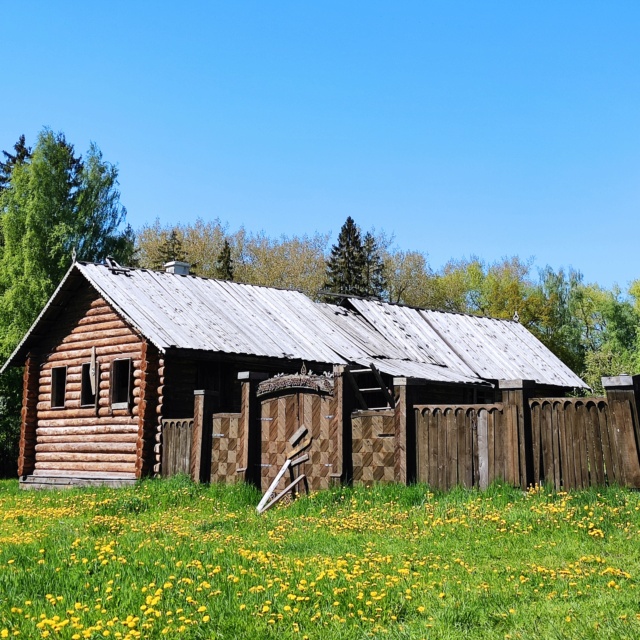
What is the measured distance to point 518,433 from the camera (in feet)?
41.7

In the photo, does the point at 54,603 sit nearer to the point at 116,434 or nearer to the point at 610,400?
the point at 610,400

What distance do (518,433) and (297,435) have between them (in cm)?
452

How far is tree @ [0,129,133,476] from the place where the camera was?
124ft

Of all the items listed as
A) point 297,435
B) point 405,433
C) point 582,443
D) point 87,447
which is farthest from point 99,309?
point 582,443

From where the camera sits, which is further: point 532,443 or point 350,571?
point 532,443

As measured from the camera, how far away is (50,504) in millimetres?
17016

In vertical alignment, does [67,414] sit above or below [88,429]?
above

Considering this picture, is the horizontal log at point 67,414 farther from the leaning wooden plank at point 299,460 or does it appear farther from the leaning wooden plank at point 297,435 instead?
the leaning wooden plank at point 299,460

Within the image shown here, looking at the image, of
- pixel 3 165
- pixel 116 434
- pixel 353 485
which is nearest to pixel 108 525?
pixel 353 485

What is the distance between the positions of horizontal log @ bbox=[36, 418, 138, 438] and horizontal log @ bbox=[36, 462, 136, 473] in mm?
828

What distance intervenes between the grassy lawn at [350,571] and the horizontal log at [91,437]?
8049 mm

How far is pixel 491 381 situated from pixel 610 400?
15593mm

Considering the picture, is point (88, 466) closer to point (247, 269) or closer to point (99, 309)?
point (99, 309)

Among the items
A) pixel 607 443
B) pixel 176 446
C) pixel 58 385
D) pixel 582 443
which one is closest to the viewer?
pixel 607 443
